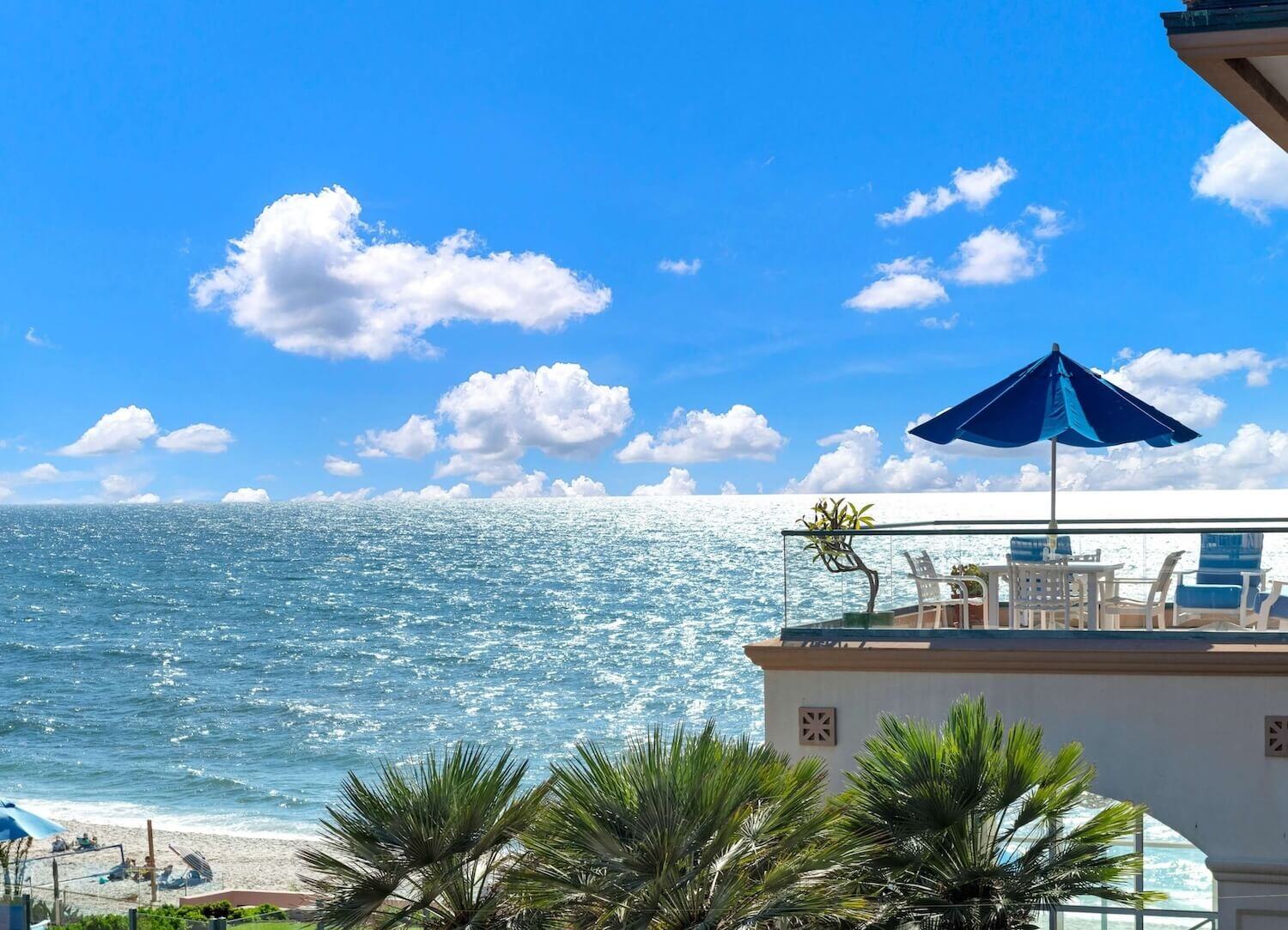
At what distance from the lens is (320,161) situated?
116m

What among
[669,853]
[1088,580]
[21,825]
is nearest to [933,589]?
[1088,580]

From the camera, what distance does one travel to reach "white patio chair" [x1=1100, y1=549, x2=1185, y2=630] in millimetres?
9883

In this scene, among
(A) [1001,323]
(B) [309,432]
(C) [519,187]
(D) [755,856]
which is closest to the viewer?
(D) [755,856]

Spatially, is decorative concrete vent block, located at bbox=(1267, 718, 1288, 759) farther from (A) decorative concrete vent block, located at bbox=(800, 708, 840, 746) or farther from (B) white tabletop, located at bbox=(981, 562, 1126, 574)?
(A) decorative concrete vent block, located at bbox=(800, 708, 840, 746)

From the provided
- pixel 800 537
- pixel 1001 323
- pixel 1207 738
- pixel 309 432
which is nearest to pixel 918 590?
pixel 800 537

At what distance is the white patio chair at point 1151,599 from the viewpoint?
9883 millimetres

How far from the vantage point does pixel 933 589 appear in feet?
34.7

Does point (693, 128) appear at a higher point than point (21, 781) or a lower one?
higher

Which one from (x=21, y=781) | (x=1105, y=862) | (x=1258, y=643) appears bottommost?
(x=21, y=781)

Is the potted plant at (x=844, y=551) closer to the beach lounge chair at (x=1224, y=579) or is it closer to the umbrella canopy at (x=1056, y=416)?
the umbrella canopy at (x=1056, y=416)

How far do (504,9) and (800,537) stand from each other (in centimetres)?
7779

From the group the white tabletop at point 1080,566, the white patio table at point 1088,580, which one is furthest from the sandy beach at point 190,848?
the white tabletop at point 1080,566

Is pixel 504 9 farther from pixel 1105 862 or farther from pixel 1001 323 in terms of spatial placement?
pixel 1105 862

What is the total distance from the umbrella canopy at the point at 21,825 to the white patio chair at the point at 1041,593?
42.8ft
